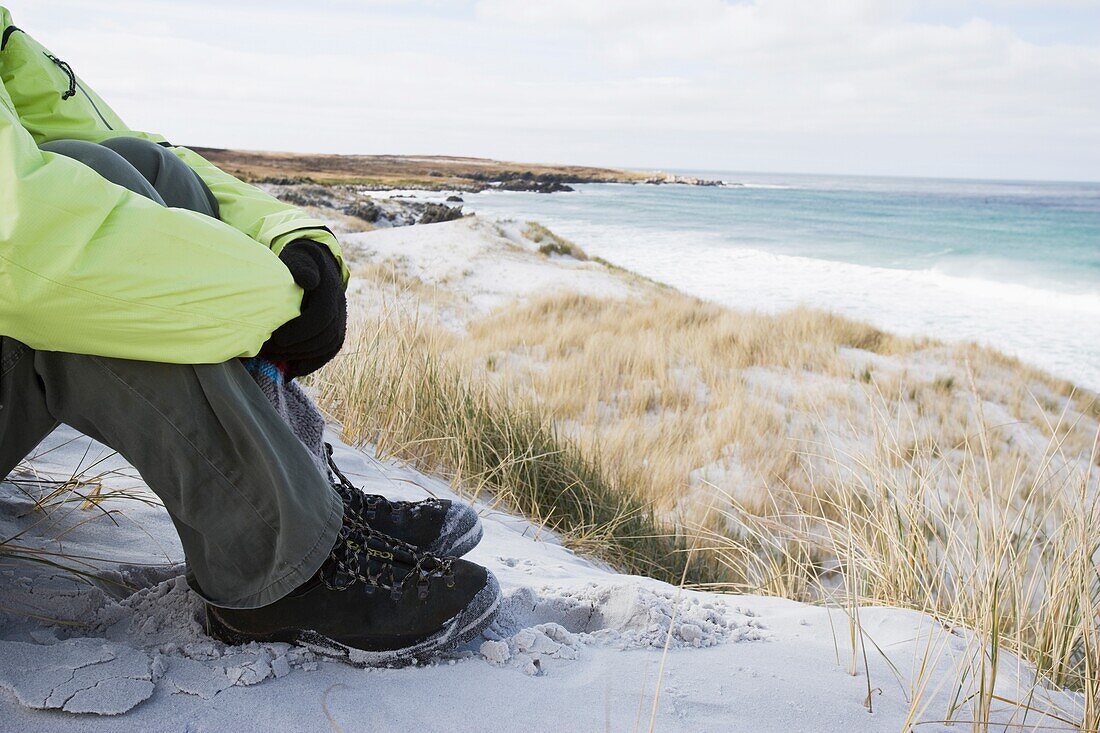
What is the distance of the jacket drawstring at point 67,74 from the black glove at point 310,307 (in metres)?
0.65

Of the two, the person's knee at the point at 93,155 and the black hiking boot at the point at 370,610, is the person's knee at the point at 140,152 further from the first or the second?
the black hiking boot at the point at 370,610

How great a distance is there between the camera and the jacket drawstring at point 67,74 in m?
1.45

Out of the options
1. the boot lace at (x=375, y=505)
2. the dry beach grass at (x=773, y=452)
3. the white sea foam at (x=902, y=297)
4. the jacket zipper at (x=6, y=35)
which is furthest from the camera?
the white sea foam at (x=902, y=297)

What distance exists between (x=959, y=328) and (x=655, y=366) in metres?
7.54

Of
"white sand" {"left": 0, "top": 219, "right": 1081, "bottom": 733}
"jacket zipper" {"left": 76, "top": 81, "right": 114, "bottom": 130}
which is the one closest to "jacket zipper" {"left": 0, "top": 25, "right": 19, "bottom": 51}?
"jacket zipper" {"left": 76, "top": 81, "right": 114, "bottom": 130}

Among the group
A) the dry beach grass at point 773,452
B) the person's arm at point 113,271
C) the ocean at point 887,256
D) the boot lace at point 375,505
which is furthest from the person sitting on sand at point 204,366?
the ocean at point 887,256

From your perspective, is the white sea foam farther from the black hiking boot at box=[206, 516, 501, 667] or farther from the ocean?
the black hiking boot at box=[206, 516, 501, 667]

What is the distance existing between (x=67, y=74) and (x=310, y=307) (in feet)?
2.51

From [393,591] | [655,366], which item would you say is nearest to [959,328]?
[655,366]

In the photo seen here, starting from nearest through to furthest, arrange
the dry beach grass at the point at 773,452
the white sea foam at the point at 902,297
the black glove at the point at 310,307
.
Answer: the black glove at the point at 310,307 < the dry beach grass at the point at 773,452 < the white sea foam at the point at 902,297

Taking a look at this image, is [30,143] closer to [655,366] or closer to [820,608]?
[820,608]

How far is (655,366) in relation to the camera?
5988 millimetres

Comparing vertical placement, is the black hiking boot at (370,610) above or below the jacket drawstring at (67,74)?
below

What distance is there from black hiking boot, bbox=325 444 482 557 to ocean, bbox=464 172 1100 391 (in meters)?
8.33
